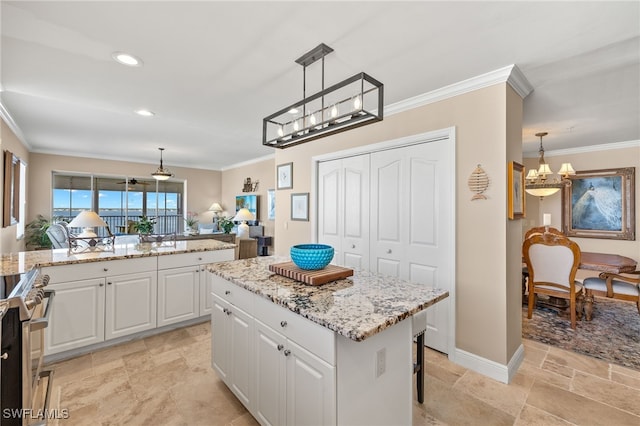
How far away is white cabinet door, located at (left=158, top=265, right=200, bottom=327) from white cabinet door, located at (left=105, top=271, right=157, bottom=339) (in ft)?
0.25

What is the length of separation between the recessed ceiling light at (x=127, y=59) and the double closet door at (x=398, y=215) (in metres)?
2.27

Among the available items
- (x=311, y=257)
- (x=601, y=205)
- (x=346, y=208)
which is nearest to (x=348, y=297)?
(x=311, y=257)

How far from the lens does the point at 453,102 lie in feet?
8.51

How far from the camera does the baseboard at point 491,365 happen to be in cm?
228

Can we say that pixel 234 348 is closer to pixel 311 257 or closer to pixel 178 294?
pixel 311 257

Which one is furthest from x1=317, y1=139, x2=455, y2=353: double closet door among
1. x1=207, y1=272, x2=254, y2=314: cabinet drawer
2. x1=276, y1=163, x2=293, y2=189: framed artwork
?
x1=207, y1=272, x2=254, y2=314: cabinet drawer

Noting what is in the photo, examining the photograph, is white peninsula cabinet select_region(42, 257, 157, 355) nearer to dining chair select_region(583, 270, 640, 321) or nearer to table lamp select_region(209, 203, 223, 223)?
dining chair select_region(583, 270, 640, 321)

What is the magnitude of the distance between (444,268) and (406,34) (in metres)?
1.98

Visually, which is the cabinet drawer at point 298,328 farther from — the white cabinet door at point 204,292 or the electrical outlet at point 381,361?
the white cabinet door at point 204,292

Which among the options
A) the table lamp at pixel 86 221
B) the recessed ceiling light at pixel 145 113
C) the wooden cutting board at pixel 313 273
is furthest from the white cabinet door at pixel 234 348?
the recessed ceiling light at pixel 145 113

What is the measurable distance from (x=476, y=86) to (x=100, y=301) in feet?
12.8

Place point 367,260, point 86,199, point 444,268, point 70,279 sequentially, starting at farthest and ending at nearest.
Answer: point 86,199, point 367,260, point 444,268, point 70,279

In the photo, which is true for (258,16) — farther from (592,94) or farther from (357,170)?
(592,94)

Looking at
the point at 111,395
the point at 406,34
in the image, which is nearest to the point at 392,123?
the point at 406,34
